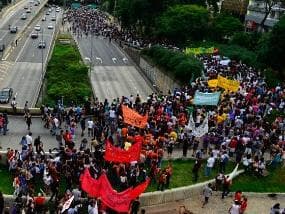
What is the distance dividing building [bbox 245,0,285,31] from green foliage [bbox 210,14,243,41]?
919 cm

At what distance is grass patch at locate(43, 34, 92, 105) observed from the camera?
47719mm

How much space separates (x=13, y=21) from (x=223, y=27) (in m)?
66.0

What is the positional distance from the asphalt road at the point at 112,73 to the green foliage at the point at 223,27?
12.9m

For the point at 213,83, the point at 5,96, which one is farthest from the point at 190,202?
the point at 5,96

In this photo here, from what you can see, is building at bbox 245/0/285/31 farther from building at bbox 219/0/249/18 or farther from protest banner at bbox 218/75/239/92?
protest banner at bbox 218/75/239/92

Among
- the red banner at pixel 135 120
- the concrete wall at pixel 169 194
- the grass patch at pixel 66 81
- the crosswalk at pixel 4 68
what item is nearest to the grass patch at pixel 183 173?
the concrete wall at pixel 169 194

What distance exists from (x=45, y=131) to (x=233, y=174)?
12401 millimetres

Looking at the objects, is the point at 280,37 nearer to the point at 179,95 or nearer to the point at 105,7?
the point at 179,95

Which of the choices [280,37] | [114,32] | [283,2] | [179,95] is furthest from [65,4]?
[179,95]

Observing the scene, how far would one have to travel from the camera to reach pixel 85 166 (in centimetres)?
2581

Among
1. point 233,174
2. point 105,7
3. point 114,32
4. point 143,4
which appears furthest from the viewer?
point 105,7

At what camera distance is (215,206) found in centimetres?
2669

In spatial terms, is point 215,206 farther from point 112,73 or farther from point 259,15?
point 259,15

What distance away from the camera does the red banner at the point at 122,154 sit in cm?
2627
